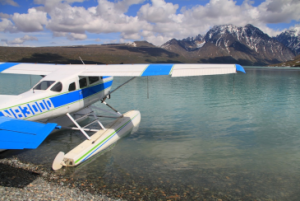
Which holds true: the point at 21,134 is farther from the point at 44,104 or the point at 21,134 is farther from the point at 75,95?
the point at 75,95

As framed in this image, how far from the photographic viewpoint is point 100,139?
8.07 meters

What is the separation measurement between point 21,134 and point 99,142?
3348 millimetres

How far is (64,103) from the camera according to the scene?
7.52 m

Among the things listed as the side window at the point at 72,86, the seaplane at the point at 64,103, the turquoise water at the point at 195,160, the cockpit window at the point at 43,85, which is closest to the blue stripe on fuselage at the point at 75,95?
the seaplane at the point at 64,103

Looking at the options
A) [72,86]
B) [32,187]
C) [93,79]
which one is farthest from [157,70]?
[32,187]

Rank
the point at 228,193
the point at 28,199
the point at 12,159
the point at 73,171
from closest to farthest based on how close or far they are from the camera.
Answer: the point at 28,199, the point at 228,193, the point at 73,171, the point at 12,159

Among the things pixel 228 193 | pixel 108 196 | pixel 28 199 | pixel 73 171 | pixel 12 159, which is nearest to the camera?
pixel 28 199

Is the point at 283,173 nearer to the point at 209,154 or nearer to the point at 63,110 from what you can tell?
the point at 209,154

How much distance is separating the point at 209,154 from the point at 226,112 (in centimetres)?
762

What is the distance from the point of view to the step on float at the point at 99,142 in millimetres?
6477

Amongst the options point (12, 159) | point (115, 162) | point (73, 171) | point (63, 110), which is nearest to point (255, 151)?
point (115, 162)

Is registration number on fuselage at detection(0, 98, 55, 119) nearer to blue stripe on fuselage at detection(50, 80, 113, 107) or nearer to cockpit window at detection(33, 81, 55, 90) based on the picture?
blue stripe on fuselage at detection(50, 80, 113, 107)

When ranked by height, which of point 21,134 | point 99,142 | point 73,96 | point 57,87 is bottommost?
point 99,142

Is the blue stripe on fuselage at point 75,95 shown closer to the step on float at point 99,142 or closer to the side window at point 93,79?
the side window at point 93,79
